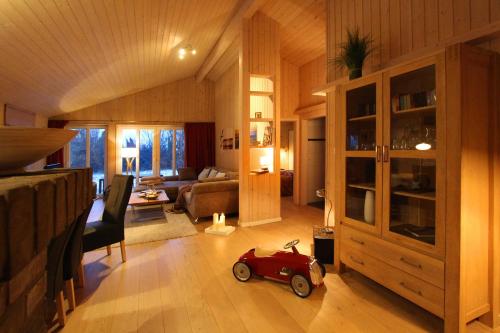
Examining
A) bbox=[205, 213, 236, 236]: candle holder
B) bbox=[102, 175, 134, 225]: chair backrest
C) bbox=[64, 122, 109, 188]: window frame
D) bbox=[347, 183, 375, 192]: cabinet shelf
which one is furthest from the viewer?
bbox=[64, 122, 109, 188]: window frame

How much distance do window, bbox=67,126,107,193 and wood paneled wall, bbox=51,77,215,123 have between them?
1.32 feet

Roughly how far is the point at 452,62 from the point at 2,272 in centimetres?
225

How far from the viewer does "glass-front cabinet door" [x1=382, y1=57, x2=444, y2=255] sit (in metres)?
1.76

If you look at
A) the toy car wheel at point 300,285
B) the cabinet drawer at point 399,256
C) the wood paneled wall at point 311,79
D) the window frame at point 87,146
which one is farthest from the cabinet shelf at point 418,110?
the window frame at point 87,146

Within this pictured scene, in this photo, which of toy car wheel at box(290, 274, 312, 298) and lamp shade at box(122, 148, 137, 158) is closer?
toy car wheel at box(290, 274, 312, 298)

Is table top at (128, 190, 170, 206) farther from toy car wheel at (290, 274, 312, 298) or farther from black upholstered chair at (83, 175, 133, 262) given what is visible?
toy car wheel at (290, 274, 312, 298)

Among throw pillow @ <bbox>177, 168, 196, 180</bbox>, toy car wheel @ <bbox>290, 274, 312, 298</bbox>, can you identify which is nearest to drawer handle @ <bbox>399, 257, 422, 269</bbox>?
toy car wheel @ <bbox>290, 274, 312, 298</bbox>

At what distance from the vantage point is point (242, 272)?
2.50 m

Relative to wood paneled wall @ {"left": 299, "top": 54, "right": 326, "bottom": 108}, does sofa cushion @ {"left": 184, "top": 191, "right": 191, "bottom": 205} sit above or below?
below

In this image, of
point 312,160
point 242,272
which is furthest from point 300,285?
point 312,160

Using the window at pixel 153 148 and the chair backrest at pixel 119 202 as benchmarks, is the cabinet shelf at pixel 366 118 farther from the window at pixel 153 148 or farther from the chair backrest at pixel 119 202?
the window at pixel 153 148

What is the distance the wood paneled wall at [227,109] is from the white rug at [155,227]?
221cm

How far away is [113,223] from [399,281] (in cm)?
270

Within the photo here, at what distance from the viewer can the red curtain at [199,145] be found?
776cm
